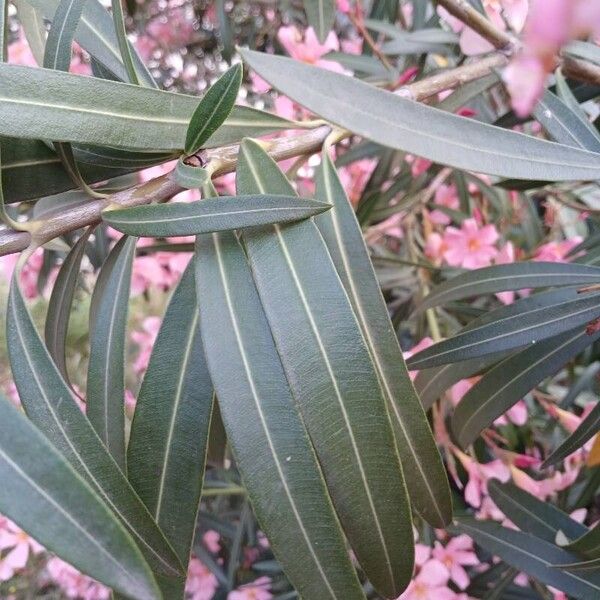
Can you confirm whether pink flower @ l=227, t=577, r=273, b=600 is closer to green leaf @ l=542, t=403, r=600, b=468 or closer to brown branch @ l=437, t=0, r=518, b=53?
green leaf @ l=542, t=403, r=600, b=468

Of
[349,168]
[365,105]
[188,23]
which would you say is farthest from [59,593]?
[365,105]

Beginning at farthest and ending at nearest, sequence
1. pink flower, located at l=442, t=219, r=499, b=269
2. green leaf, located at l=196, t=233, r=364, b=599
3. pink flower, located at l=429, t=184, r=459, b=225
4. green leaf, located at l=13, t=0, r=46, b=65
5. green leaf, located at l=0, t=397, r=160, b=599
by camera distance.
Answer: pink flower, located at l=429, t=184, r=459, b=225 < pink flower, located at l=442, t=219, r=499, b=269 < green leaf, located at l=13, t=0, r=46, b=65 < green leaf, located at l=196, t=233, r=364, b=599 < green leaf, located at l=0, t=397, r=160, b=599

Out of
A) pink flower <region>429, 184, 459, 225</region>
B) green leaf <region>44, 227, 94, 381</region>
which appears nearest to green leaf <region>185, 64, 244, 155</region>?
green leaf <region>44, 227, 94, 381</region>

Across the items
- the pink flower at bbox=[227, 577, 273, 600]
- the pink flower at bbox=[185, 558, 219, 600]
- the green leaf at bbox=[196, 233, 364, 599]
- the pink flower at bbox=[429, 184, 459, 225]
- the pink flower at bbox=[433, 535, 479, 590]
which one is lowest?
the pink flower at bbox=[185, 558, 219, 600]

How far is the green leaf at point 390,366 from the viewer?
0.45m

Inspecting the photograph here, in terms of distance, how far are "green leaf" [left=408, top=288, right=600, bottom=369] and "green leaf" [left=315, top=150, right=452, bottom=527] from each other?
109 millimetres

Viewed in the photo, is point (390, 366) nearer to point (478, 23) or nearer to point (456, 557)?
point (478, 23)

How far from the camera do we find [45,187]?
48 centimetres

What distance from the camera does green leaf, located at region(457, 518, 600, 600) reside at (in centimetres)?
A: 60

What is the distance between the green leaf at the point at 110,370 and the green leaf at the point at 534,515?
481 mm

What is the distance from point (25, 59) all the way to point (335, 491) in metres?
1.09

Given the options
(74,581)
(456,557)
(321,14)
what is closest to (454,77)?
(321,14)

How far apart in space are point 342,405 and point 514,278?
1.07 ft

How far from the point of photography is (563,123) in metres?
0.55
